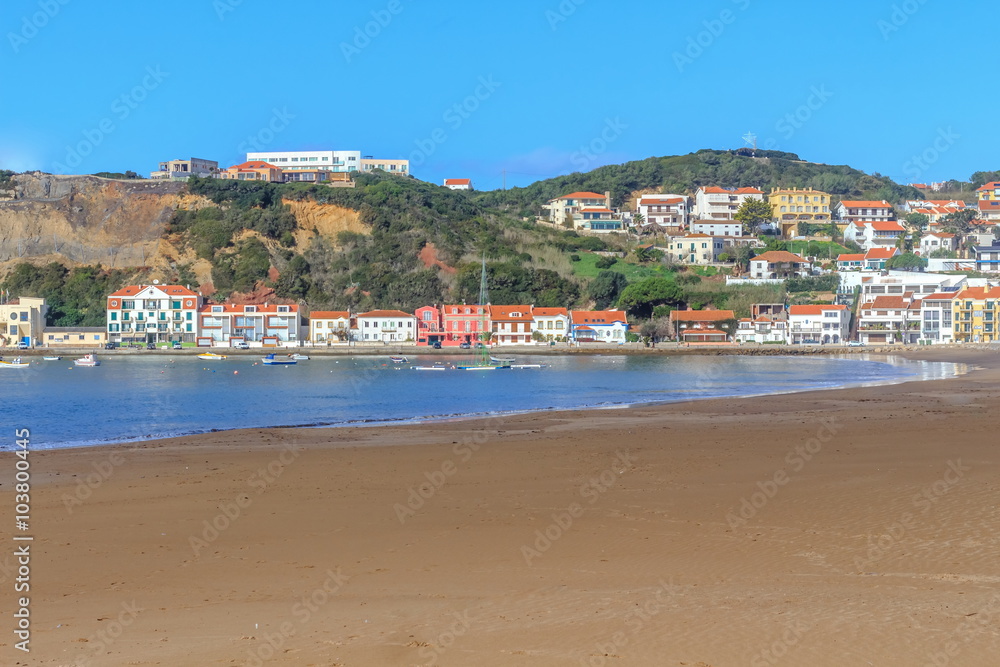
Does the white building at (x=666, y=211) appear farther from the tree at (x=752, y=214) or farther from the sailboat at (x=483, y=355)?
the sailboat at (x=483, y=355)

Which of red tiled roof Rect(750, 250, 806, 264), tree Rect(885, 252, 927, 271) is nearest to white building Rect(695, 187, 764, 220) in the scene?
red tiled roof Rect(750, 250, 806, 264)

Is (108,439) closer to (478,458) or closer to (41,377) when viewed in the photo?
(478,458)

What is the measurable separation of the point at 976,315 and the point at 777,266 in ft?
60.4

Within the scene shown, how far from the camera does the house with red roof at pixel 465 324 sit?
70.1 m

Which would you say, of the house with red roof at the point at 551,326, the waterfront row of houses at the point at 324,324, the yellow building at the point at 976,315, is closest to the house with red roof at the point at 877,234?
the yellow building at the point at 976,315

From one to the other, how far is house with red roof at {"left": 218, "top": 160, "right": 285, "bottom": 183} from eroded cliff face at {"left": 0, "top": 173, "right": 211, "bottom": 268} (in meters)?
13.5

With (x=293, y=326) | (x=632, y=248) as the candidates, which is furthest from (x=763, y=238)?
(x=293, y=326)

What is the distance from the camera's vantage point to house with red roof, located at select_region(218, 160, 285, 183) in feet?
320

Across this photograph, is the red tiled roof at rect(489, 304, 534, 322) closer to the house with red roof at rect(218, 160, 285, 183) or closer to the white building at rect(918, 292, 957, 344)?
the white building at rect(918, 292, 957, 344)

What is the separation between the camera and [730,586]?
24.4 feet

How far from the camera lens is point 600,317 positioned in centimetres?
7125

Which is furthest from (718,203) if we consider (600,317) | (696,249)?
(600,317)

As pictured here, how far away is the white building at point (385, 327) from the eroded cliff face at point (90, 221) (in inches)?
878

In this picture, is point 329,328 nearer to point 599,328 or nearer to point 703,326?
point 599,328
